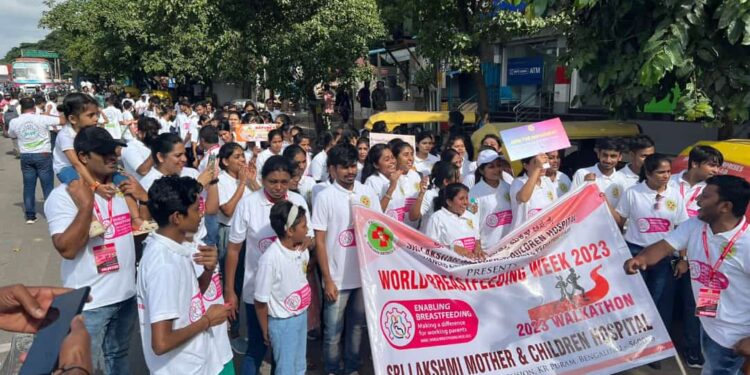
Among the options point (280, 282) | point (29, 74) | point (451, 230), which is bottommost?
point (280, 282)

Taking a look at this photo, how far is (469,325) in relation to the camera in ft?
12.1

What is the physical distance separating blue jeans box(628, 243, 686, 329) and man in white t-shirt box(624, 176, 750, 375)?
1.16 meters

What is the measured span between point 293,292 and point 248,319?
2.19 ft

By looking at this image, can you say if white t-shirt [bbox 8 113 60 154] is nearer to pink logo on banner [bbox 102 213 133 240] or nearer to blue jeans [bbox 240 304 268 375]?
pink logo on banner [bbox 102 213 133 240]

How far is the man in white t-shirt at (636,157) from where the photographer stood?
4.96m

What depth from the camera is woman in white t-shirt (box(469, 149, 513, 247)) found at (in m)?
4.68

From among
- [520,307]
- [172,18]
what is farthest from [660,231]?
[172,18]

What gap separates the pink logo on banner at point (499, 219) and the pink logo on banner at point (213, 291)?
8.35 ft

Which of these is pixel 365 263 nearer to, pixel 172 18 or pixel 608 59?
pixel 608 59

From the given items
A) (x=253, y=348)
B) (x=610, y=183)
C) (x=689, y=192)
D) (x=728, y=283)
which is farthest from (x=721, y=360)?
(x=253, y=348)

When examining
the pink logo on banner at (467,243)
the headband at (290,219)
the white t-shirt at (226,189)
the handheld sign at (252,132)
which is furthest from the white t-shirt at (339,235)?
the handheld sign at (252,132)

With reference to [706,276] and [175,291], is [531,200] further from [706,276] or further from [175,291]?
[175,291]

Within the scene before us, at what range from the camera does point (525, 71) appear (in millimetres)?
17359

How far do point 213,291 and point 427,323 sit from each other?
147cm
